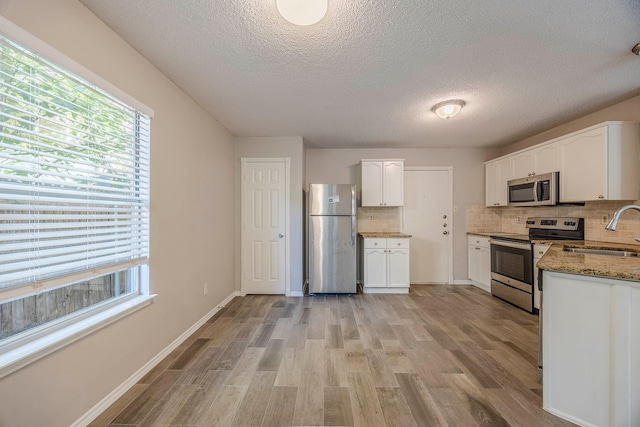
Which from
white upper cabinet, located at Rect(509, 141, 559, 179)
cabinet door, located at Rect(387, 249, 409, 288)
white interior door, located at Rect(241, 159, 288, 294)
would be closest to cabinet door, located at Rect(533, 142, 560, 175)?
white upper cabinet, located at Rect(509, 141, 559, 179)

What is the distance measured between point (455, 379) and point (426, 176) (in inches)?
128

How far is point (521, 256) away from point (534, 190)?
0.89m

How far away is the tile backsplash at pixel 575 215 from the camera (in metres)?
2.51

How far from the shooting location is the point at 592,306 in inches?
52.0

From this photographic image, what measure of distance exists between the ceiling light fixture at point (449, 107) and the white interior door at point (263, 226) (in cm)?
218

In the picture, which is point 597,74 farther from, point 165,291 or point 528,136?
point 165,291

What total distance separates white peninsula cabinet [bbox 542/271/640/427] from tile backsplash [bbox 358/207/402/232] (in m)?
2.77

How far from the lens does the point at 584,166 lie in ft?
8.71

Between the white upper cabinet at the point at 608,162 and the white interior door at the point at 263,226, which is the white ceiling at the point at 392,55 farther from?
the white interior door at the point at 263,226

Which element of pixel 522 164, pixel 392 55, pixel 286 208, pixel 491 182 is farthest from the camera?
pixel 491 182

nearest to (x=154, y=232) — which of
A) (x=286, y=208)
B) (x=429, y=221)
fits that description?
(x=286, y=208)

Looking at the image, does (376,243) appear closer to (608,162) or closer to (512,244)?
(512,244)

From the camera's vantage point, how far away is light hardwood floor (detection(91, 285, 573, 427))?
1.45 m

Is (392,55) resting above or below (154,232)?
above
